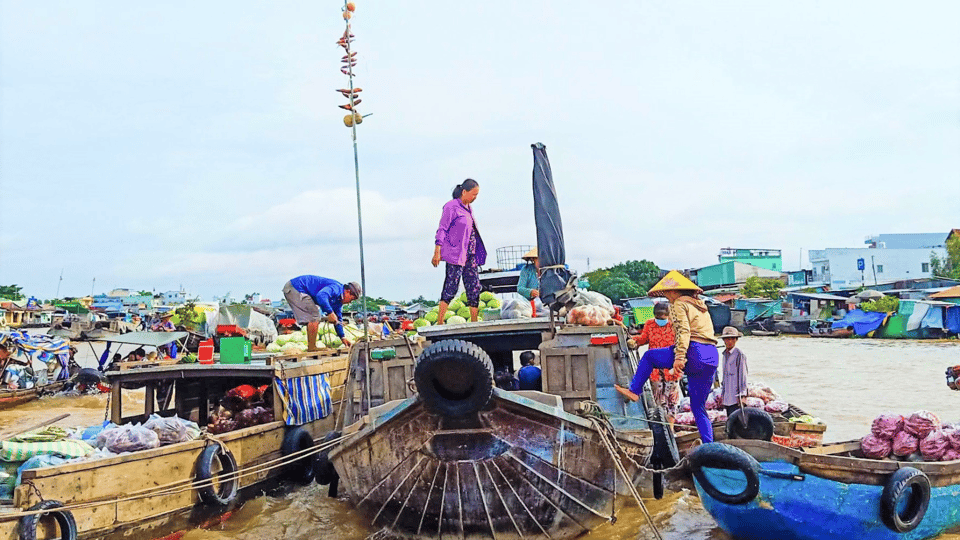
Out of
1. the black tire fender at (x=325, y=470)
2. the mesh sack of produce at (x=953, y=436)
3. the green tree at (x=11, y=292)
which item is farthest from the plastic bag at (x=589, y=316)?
the green tree at (x=11, y=292)

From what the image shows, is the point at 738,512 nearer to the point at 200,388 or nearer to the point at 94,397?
the point at 200,388

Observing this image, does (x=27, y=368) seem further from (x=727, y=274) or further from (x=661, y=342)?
(x=727, y=274)

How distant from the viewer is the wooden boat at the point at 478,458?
15.3ft

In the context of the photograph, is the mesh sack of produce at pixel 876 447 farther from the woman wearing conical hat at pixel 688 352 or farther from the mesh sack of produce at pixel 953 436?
the woman wearing conical hat at pixel 688 352

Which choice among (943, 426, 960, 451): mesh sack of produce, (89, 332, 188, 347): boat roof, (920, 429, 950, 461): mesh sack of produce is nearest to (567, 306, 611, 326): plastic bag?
(920, 429, 950, 461): mesh sack of produce

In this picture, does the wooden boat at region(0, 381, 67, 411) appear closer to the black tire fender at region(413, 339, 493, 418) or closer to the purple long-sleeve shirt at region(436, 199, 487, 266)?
the purple long-sleeve shirt at region(436, 199, 487, 266)

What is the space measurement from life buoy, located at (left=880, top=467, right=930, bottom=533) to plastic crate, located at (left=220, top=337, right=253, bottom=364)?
6058mm

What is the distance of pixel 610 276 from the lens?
50.9 m

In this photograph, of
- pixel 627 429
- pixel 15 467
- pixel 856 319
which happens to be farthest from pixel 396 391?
pixel 856 319

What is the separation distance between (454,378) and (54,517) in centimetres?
279

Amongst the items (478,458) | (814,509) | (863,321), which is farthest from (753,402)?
(863,321)

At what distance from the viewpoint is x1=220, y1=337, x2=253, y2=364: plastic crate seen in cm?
768

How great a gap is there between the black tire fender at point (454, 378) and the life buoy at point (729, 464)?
64.8 inches

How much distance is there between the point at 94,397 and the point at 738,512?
16.2 m
